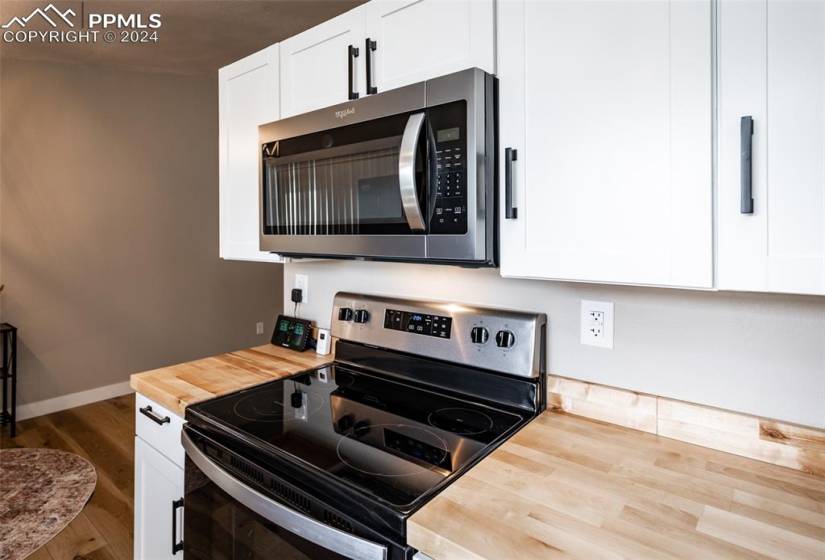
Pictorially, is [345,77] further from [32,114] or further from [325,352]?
[32,114]

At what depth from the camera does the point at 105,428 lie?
3.22 meters

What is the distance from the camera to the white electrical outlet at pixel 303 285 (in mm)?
2010

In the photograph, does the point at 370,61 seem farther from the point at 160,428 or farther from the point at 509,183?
the point at 160,428

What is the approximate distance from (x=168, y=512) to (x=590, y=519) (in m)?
1.21

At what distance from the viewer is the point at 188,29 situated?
294cm

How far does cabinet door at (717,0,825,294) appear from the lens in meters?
0.75

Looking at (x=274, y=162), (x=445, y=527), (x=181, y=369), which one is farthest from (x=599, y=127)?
(x=181, y=369)

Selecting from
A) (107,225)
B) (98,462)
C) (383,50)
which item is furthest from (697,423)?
(107,225)

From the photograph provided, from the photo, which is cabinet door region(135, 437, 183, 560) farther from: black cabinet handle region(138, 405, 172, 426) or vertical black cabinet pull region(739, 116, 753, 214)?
vertical black cabinet pull region(739, 116, 753, 214)

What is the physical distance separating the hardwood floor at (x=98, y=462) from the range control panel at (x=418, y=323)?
156cm

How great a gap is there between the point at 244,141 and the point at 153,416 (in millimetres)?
977

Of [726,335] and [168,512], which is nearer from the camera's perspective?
[726,335]

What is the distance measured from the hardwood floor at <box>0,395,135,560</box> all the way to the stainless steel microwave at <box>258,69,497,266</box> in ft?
5.25

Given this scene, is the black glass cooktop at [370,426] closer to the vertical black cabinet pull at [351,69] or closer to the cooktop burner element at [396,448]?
the cooktop burner element at [396,448]
